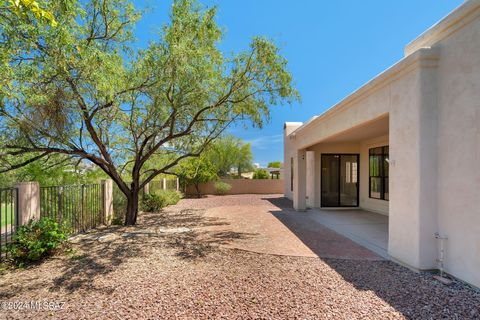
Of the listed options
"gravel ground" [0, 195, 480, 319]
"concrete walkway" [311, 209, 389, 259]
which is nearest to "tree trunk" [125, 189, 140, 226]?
"gravel ground" [0, 195, 480, 319]

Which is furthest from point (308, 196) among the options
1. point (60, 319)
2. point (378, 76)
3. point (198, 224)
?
point (60, 319)

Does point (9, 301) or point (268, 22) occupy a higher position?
point (268, 22)

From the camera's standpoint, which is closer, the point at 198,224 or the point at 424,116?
the point at 424,116

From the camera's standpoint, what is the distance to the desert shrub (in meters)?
21.6

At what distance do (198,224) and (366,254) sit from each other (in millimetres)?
5445

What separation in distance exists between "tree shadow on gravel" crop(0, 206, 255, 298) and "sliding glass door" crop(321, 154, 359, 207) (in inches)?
223

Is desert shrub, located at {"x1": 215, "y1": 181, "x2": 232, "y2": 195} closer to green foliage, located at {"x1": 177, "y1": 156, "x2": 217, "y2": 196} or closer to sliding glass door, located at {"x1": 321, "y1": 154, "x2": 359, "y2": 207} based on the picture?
green foliage, located at {"x1": 177, "y1": 156, "x2": 217, "y2": 196}

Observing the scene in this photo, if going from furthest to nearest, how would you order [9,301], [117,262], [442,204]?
[117,262] → [442,204] → [9,301]

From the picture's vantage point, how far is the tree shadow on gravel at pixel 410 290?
3508 mm

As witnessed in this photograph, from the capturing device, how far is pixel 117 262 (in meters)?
5.43

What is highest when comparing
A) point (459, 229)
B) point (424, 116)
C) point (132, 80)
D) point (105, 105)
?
point (132, 80)

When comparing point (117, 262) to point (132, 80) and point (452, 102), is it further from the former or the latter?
point (452, 102)

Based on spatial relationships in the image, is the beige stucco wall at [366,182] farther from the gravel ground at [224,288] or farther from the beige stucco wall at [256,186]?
the beige stucco wall at [256,186]

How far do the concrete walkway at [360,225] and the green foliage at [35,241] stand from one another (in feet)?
21.7
